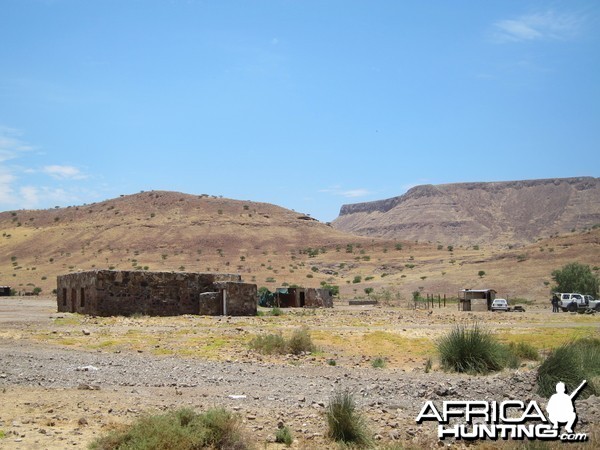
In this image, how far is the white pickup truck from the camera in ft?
155

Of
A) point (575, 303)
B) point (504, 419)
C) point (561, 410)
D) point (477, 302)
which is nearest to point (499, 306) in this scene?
point (477, 302)

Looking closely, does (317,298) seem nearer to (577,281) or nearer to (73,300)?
(73,300)

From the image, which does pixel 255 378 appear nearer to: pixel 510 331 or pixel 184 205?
pixel 510 331

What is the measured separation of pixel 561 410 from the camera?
1167 cm

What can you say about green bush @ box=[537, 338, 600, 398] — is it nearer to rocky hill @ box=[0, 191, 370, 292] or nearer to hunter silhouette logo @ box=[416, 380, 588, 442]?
hunter silhouette logo @ box=[416, 380, 588, 442]

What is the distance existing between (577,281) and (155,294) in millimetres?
40290

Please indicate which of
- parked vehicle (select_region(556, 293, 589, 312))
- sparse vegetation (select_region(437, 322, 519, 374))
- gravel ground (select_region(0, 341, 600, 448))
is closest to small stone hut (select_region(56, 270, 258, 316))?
gravel ground (select_region(0, 341, 600, 448))

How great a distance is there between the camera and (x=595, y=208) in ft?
492

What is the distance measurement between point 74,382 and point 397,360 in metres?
9.94

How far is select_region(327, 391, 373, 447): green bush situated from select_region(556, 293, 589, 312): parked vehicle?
4091 centimetres

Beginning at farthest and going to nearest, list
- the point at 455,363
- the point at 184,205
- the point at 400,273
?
1. the point at 184,205
2. the point at 400,273
3. the point at 455,363

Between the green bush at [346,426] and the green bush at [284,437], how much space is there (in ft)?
2.17

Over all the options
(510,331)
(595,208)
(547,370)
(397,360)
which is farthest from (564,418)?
(595,208)

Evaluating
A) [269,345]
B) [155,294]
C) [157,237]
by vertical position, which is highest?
[157,237]
